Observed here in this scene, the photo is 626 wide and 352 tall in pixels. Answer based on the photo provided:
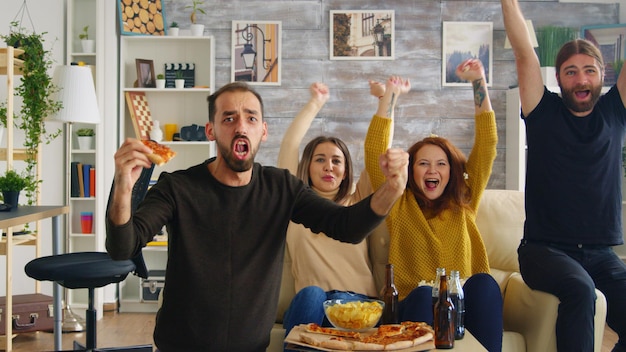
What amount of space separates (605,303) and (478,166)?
801 millimetres

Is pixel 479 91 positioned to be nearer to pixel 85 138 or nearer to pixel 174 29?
pixel 174 29

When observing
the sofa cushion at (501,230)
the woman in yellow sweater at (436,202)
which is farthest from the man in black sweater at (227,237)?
the sofa cushion at (501,230)

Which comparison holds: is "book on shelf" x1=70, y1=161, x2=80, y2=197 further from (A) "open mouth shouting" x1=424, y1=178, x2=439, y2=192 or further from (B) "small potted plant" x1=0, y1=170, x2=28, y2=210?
(A) "open mouth shouting" x1=424, y1=178, x2=439, y2=192

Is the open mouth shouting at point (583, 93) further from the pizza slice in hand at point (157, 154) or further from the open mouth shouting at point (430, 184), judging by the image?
the pizza slice in hand at point (157, 154)

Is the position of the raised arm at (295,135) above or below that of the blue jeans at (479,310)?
above

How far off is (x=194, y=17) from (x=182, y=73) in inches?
16.8

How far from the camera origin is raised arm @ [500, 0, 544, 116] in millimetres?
2954

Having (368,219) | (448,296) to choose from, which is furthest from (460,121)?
(368,219)

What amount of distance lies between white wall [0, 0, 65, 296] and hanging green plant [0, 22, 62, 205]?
16cm

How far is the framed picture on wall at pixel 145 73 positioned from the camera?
18.4 feet

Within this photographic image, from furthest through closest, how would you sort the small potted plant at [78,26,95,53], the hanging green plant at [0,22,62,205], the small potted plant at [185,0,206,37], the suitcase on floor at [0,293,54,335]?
1. the small potted plant at [185,0,206,37]
2. the small potted plant at [78,26,95,53]
3. the hanging green plant at [0,22,62,205]
4. the suitcase on floor at [0,293,54,335]

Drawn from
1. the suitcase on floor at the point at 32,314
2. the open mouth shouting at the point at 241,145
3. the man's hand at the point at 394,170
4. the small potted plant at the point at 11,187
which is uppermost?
the open mouth shouting at the point at 241,145

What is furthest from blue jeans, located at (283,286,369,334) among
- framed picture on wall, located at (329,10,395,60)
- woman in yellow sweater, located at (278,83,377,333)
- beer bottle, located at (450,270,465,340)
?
framed picture on wall, located at (329,10,395,60)

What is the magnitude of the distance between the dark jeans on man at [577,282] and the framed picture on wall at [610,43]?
10.1 feet
